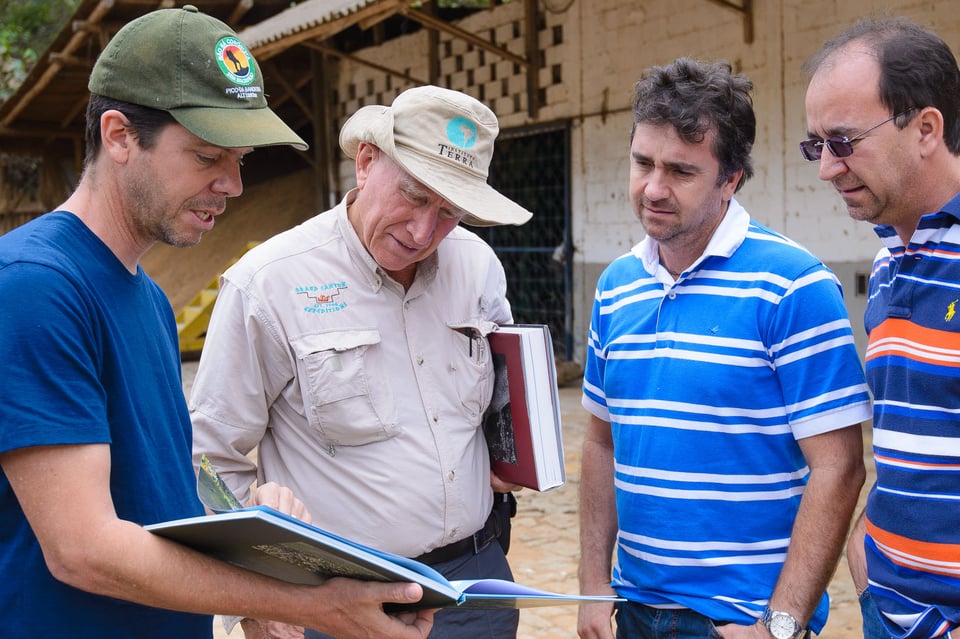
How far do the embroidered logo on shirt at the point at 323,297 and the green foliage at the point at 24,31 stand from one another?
19.5m

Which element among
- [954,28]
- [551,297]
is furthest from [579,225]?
[954,28]

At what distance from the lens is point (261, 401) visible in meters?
2.30

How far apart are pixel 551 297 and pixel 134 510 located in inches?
405

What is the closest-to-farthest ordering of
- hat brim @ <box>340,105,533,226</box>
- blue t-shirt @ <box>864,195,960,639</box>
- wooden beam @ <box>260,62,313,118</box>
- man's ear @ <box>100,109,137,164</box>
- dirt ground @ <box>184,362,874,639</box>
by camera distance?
man's ear @ <box>100,109,137,164</box> → blue t-shirt @ <box>864,195,960,639</box> → hat brim @ <box>340,105,533,226</box> → dirt ground @ <box>184,362,874,639</box> → wooden beam @ <box>260,62,313,118</box>

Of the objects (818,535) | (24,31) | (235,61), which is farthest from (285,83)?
(818,535)

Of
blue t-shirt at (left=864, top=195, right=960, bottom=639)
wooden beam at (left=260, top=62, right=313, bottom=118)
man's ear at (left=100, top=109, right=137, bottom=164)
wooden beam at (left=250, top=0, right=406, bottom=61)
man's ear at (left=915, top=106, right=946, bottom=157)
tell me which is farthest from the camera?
wooden beam at (left=260, top=62, right=313, bottom=118)

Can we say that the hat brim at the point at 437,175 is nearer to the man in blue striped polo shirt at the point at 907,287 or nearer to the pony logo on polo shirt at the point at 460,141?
the pony logo on polo shirt at the point at 460,141

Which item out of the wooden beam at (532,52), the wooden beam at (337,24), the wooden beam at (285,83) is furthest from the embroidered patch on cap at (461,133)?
the wooden beam at (285,83)

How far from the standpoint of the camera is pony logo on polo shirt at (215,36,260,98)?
1.81m

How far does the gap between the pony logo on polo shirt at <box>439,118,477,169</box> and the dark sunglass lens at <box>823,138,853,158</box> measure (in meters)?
0.86

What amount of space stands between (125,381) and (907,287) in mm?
1593

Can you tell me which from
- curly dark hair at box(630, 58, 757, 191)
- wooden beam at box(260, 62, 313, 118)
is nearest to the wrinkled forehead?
curly dark hair at box(630, 58, 757, 191)

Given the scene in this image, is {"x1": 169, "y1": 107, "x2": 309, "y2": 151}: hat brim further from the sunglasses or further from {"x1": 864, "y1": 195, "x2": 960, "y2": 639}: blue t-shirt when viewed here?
{"x1": 864, "y1": 195, "x2": 960, "y2": 639}: blue t-shirt

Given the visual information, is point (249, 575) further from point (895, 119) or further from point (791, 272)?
point (895, 119)
